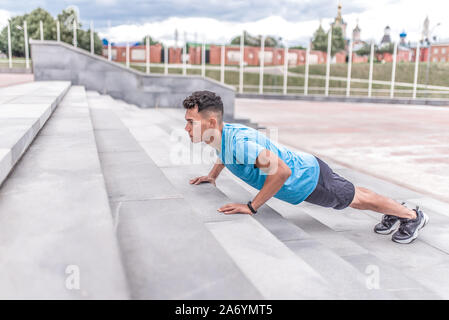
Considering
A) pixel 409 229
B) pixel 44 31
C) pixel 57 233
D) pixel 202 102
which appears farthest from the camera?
pixel 44 31

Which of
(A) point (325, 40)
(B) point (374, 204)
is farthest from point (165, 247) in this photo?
(A) point (325, 40)

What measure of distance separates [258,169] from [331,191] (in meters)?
0.63

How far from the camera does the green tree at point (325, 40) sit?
284 feet

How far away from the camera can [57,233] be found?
2.03 meters

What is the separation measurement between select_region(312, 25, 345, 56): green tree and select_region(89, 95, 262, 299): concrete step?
87.7m

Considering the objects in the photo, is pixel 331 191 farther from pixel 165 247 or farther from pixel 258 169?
pixel 165 247

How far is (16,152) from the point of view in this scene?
3.15 metres

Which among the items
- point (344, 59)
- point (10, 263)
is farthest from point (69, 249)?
point (344, 59)

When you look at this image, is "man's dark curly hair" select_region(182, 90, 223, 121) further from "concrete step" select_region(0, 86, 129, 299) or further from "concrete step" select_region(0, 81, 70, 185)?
"concrete step" select_region(0, 81, 70, 185)

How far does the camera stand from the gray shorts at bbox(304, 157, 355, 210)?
3.18m

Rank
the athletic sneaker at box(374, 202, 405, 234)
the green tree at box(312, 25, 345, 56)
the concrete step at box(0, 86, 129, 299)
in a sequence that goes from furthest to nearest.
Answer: the green tree at box(312, 25, 345, 56) → the athletic sneaker at box(374, 202, 405, 234) → the concrete step at box(0, 86, 129, 299)

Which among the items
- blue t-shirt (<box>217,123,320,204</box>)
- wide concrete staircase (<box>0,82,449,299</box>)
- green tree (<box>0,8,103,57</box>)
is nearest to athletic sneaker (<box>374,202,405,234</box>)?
wide concrete staircase (<box>0,82,449,299</box>)

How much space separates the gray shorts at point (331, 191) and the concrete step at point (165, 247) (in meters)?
1.07

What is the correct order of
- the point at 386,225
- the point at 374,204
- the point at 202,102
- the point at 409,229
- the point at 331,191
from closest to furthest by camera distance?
the point at 202,102, the point at 331,191, the point at 374,204, the point at 409,229, the point at 386,225
